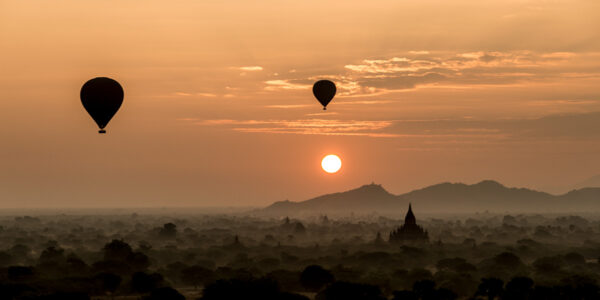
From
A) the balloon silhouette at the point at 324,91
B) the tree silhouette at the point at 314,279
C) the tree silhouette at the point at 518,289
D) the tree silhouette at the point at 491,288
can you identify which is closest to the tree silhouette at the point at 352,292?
the tree silhouette at the point at 491,288

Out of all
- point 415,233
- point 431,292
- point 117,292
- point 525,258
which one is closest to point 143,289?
point 117,292

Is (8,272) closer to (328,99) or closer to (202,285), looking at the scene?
(202,285)

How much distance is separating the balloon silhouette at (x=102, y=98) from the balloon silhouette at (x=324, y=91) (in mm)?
32243

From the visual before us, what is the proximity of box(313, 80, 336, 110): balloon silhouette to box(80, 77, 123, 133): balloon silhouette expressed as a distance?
32.2 m

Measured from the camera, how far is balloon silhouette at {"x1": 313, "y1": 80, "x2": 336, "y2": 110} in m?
109

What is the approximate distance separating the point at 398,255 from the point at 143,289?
68.6 m

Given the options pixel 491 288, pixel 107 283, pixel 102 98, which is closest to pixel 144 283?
pixel 107 283

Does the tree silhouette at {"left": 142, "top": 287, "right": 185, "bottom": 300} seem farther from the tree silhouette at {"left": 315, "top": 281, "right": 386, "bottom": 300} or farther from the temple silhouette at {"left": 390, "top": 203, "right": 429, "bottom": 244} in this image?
the temple silhouette at {"left": 390, "top": 203, "right": 429, "bottom": 244}

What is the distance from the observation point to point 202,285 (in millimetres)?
126125

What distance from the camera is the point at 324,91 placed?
361 feet

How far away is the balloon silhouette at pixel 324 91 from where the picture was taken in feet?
359

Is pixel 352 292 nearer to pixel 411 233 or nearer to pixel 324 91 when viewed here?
pixel 324 91

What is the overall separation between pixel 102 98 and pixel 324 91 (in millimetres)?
35616

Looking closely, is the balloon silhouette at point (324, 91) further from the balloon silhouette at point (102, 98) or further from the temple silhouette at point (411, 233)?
the temple silhouette at point (411, 233)
